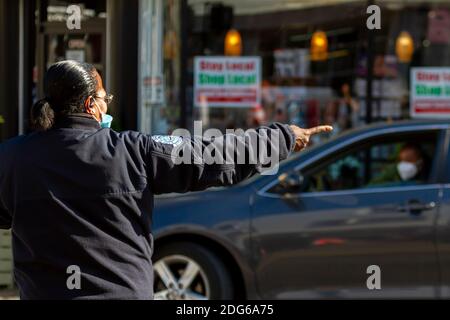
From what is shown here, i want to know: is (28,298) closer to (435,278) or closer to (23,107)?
(435,278)

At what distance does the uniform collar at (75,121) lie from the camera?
9.03ft

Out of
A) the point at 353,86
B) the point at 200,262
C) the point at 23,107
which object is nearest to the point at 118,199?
the point at 200,262

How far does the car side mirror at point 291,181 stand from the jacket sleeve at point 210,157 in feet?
10.3

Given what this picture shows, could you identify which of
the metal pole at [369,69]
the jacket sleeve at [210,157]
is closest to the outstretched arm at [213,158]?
the jacket sleeve at [210,157]

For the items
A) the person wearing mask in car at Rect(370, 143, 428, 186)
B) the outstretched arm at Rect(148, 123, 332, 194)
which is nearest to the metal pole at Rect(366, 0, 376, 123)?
the person wearing mask in car at Rect(370, 143, 428, 186)

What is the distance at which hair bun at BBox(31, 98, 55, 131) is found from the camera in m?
2.74

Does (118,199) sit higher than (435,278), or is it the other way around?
(118,199)

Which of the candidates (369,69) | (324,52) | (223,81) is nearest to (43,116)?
(223,81)

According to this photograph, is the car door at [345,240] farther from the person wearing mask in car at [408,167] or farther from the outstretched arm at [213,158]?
the outstretched arm at [213,158]

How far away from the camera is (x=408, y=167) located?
6602 mm

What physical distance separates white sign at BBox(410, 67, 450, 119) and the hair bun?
788 cm

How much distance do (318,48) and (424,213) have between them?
5.91 m

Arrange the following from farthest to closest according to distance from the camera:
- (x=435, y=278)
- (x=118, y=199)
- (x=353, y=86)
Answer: (x=353, y=86)
(x=435, y=278)
(x=118, y=199)

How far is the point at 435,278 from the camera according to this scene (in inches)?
223
